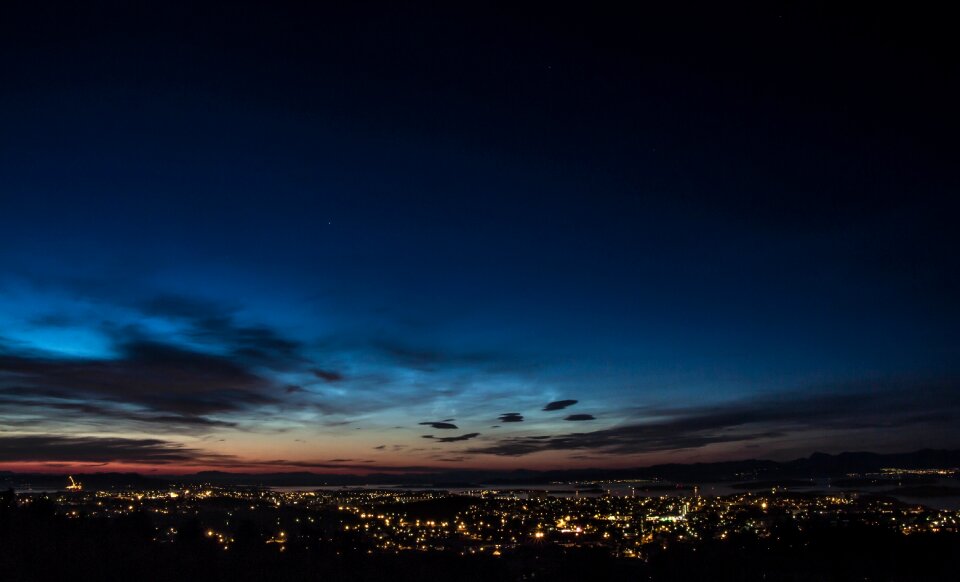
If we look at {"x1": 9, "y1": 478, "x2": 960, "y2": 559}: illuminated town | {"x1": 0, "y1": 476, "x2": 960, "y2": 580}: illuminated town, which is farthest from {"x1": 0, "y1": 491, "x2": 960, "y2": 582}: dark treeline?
{"x1": 9, "y1": 478, "x2": 960, "y2": 559}: illuminated town

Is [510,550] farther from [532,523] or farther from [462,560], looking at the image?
[532,523]

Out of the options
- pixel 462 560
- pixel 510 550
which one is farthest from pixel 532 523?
pixel 462 560

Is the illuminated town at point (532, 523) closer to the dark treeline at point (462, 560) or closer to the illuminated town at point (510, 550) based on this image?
the illuminated town at point (510, 550)

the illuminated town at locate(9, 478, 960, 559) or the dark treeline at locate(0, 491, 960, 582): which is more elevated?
the dark treeline at locate(0, 491, 960, 582)

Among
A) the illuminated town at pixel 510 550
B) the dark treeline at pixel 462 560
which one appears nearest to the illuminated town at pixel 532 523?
the illuminated town at pixel 510 550

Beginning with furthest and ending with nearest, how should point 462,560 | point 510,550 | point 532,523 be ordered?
point 532,523 → point 510,550 → point 462,560

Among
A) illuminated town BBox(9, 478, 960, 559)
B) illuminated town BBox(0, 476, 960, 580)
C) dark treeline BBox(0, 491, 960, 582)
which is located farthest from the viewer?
illuminated town BBox(9, 478, 960, 559)

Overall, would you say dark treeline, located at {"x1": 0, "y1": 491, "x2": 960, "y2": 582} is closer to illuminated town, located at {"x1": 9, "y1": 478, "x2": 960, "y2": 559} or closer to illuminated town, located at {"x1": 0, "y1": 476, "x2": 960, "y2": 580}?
illuminated town, located at {"x1": 0, "y1": 476, "x2": 960, "y2": 580}

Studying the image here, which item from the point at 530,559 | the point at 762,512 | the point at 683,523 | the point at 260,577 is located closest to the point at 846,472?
the point at 762,512
